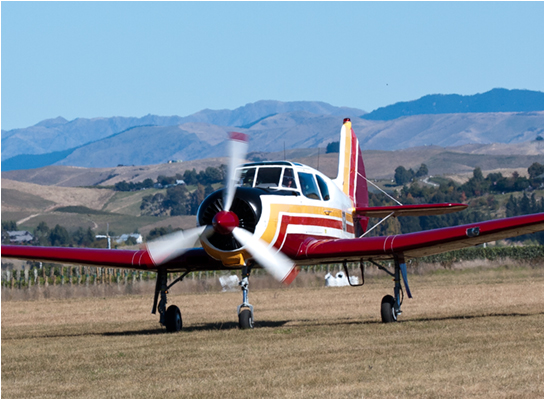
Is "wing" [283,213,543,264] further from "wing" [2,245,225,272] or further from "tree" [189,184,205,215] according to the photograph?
"tree" [189,184,205,215]

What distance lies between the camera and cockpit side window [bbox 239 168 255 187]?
659 inches

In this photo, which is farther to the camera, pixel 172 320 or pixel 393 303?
pixel 393 303

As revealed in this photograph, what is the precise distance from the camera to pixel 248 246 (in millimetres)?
15461

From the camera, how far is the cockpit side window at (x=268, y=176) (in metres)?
16.7

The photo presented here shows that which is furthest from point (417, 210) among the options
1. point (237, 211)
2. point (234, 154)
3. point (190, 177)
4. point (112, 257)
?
point (190, 177)

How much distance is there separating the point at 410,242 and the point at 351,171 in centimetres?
705

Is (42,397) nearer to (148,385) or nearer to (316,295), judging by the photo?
(148,385)

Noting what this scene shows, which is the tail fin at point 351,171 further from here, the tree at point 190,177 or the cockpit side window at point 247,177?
the tree at point 190,177

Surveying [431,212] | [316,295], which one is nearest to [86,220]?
[316,295]

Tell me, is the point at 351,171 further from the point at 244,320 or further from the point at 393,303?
the point at 244,320

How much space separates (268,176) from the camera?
55.1 feet

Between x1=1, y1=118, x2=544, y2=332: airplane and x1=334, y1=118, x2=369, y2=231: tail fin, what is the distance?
11.1ft

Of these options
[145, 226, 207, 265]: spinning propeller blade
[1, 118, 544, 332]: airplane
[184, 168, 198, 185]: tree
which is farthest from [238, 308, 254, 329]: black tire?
[184, 168, 198, 185]: tree

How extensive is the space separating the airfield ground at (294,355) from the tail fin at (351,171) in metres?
3.20
